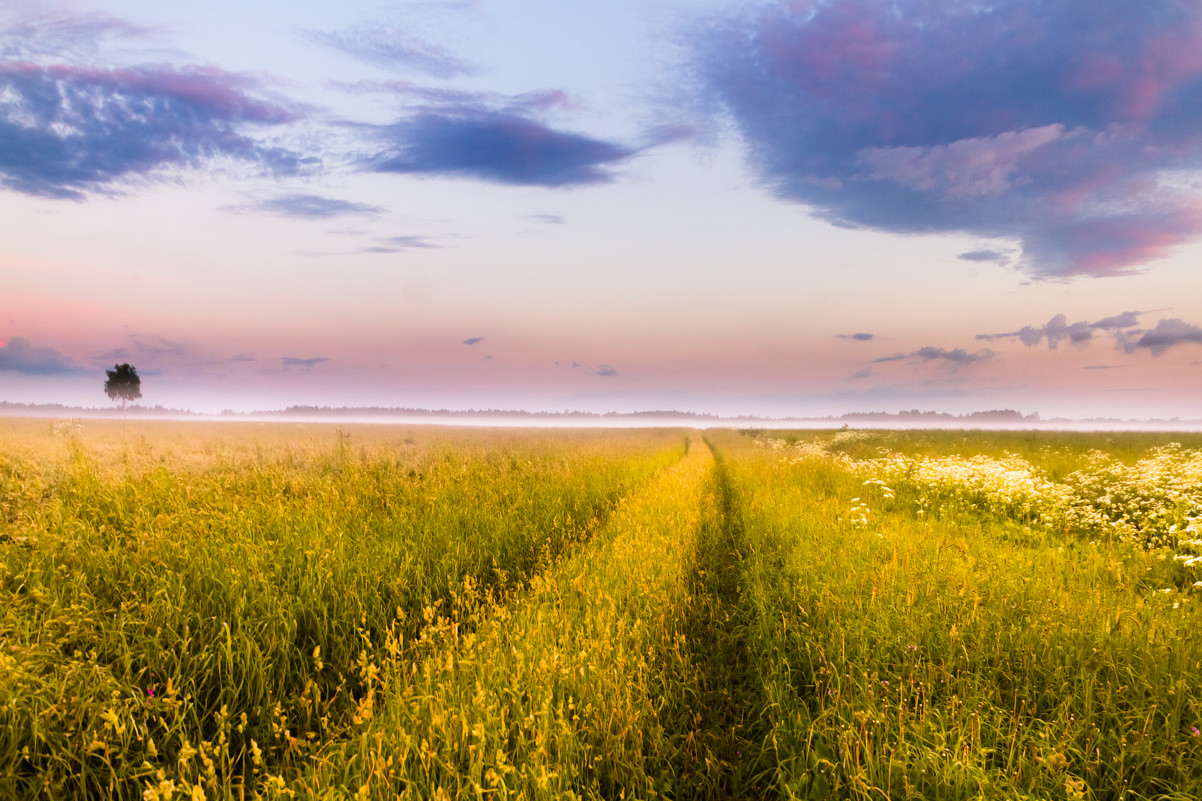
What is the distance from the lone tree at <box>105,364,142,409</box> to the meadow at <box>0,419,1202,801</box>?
381 feet

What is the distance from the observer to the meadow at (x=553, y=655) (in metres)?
3.29

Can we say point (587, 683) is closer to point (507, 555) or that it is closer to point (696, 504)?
point (507, 555)

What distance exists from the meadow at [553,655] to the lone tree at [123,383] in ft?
381

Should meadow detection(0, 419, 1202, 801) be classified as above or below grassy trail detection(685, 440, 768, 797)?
above

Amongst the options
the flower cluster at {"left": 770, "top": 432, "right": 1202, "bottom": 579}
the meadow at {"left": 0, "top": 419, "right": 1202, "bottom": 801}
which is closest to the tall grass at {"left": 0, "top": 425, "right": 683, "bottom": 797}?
the meadow at {"left": 0, "top": 419, "right": 1202, "bottom": 801}

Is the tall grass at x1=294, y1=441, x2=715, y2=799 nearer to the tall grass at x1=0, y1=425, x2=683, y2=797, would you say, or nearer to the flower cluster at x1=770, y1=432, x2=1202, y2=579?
the tall grass at x1=0, y1=425, x2=683, y2=797

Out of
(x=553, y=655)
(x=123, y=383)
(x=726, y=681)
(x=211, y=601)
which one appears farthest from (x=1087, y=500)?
(x=123, y=383)

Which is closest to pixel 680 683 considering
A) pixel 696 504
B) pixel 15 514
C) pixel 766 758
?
pixel 766 758

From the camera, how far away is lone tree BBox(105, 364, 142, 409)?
9731 cm

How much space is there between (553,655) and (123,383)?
126558 mm

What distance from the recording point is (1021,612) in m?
5.44

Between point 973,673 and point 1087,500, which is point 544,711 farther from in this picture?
point 1087,500

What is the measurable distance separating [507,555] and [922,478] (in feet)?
37.3

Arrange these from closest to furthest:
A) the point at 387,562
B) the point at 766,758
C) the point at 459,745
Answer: the point at 459,745 → the point at 766,758 → the point at 387,562
